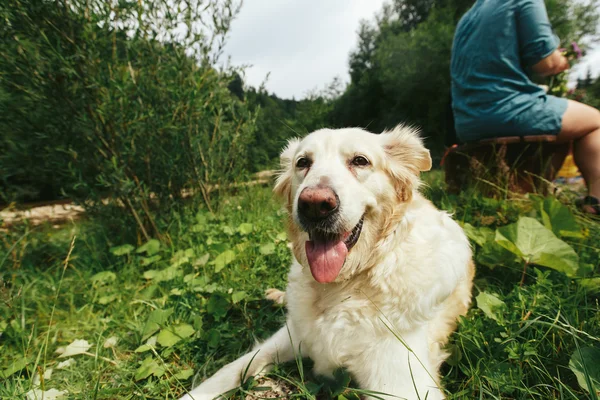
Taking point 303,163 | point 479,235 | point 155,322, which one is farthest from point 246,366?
point 479,235

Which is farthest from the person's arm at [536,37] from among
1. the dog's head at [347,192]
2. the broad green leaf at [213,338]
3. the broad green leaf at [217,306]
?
the broad green leaf at [213,338]

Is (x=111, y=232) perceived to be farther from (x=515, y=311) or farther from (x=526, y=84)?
(x=526, y=84)

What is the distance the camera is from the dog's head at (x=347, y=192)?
4.95ft

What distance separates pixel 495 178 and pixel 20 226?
17.0 ft

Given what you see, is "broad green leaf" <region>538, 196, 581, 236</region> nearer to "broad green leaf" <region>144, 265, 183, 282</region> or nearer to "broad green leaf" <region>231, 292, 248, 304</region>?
"broad green leaf" <region>231, 292, 248, 304</region>

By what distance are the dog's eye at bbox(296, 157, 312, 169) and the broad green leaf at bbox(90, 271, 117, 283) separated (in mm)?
2037

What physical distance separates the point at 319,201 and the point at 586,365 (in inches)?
49.2

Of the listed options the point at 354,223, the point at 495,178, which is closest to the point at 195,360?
the point at 354,223

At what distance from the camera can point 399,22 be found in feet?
105

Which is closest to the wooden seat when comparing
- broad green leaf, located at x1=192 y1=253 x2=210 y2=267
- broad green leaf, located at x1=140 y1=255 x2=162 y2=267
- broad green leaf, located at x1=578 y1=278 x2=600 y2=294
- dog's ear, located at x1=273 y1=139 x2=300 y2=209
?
broad green leaf, located at x1=578 y1=278 x2=600 y2=294

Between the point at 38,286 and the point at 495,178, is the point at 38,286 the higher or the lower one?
the lower one

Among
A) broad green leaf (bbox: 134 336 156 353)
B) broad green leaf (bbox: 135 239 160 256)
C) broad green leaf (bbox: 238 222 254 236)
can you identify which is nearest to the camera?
broad green leaf (bbox: 134 336 156 353)

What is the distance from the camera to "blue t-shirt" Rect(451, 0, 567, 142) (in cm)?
288

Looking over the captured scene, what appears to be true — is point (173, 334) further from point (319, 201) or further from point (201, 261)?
point (319, 201)
